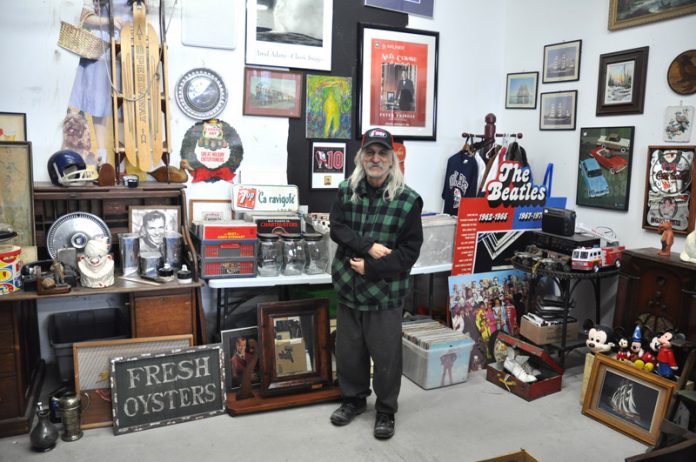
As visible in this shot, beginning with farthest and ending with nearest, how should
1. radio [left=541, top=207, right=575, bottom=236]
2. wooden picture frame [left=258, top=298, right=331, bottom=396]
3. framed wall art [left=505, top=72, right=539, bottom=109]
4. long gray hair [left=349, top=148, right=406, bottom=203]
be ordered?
framed wall art [left=505, top=72, right=539, bottom=109], radio [left=541, top=207, right=575, bottom=236], wooden picture frame [left=258, top=298, right=331, bottom=396], long gray hair [left=349, top=148, right=406, bottom=203]

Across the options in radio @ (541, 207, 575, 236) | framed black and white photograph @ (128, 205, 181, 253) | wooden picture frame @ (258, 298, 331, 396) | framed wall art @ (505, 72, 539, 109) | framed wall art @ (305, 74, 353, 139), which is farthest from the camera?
framed wall art @ (505, 72, 539, 109)

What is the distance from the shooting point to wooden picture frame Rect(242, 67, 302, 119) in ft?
11.7

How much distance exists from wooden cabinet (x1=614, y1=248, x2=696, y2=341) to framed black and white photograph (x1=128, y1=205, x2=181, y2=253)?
2616 mm

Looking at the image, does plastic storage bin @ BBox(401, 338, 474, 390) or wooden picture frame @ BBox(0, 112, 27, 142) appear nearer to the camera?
wooden picture frame @ BBox(0, 112, 27, 142)

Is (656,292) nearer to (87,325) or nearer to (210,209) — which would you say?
(210,209)

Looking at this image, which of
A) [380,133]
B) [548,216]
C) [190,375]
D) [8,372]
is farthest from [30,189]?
[548,216]

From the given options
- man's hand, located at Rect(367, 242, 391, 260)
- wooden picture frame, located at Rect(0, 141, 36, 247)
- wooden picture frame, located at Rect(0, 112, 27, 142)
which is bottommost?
man's hand, located at Rect(367, 242, 391, 260)

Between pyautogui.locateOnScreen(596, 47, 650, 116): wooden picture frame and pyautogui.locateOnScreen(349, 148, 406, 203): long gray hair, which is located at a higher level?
pyautogui.locateOnScreen(596, 47, 650, 116): wooden picture frame

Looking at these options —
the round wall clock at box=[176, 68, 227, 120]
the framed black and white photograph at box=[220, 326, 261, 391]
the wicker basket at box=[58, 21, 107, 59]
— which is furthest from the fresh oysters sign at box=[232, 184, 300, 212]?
the wicker basket at box=[58, 21, 107, 59]

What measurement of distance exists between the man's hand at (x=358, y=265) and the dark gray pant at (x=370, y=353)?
0.23 meters

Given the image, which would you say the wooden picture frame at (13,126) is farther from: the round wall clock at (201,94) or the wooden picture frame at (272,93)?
the wooden picture frame at (272,93)

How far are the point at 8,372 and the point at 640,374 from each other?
3076mm

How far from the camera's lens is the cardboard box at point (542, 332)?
3.40m

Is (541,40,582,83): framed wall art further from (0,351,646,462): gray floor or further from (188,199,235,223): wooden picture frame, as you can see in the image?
(188,199,235,223): wooden picture frame
